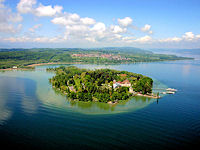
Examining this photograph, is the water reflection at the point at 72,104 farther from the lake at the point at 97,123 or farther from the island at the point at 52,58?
the island at the point at 52,58

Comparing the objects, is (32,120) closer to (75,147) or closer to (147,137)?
(75,147)

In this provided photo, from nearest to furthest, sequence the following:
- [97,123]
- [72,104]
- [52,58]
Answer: [97,123]
[72,104]
[52,58]

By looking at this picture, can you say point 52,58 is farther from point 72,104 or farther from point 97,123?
point 97,123

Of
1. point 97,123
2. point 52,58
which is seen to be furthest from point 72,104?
point 52,58

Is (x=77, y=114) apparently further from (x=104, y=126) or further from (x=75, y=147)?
(x=75, y=147)

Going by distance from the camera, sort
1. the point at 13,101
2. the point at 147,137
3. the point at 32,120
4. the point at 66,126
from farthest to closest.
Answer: the point at 13,101 → the point at 32,120 → the point at 66,126 → the point at 147,137

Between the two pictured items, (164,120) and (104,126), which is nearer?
(104,126)

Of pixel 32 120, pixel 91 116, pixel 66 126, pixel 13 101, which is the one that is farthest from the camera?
pixel 13 101

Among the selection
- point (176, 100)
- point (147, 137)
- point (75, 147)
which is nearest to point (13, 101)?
point (75, 147)
